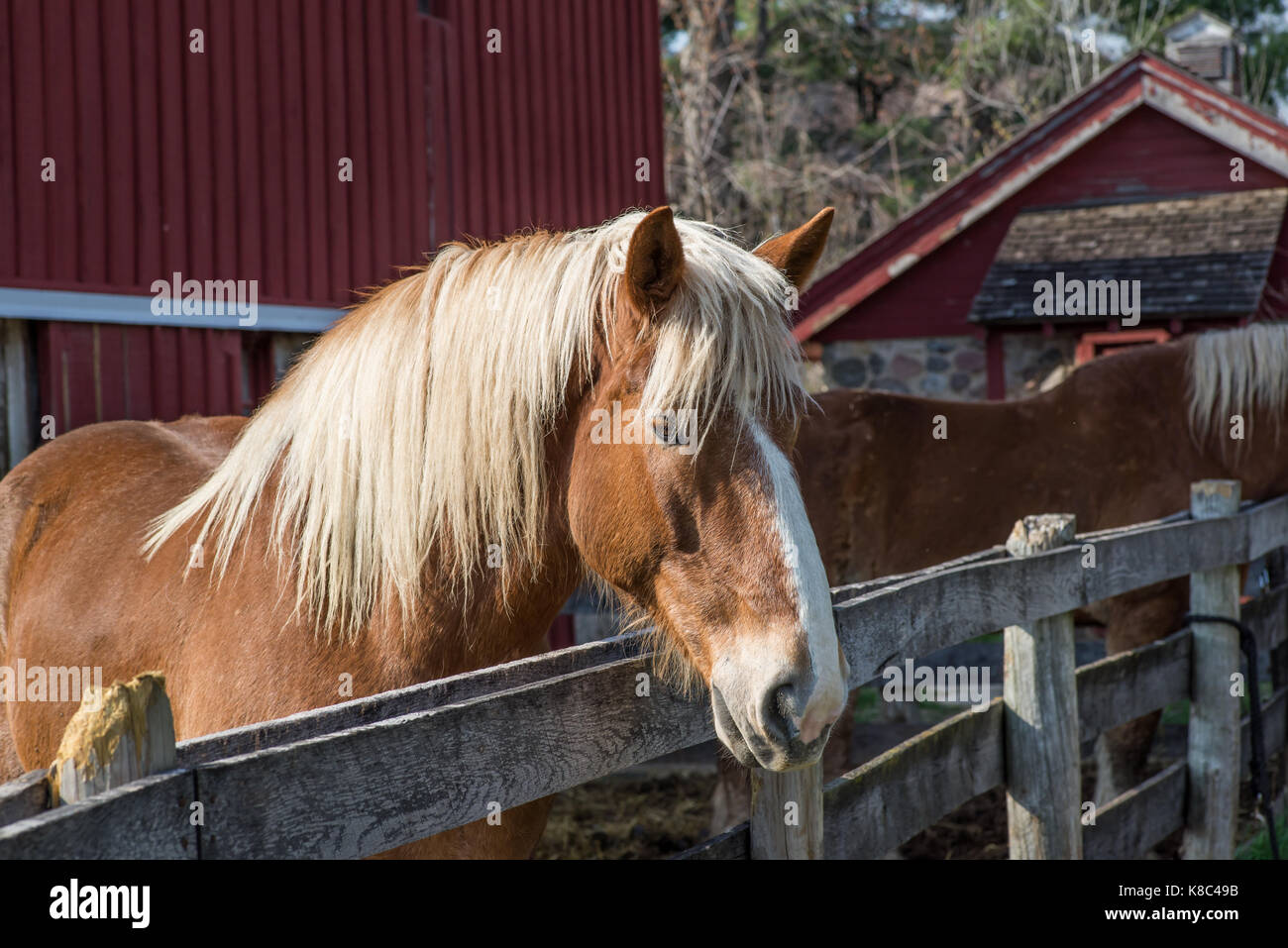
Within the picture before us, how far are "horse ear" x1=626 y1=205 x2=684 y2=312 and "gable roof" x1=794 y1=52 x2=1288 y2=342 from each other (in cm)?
919

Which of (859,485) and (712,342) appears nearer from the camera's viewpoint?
(712,342)

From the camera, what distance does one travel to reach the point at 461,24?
6770 millimetres

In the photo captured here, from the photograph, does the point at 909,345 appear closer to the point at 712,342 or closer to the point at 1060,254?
the point at 1060,254

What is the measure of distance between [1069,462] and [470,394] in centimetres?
412

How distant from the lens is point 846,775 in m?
2.66

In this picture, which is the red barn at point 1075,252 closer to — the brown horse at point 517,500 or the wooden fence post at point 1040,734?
the wooden fence post at point 1040,734

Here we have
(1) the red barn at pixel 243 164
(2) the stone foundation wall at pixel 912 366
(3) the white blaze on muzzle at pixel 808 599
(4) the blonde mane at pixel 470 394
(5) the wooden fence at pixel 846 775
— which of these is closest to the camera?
(5) the wooden fence at pixel 846 775

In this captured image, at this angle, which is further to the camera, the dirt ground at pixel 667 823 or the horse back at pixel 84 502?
the dirt ground at pixel 667 823

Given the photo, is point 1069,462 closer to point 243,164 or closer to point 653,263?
point 653,263

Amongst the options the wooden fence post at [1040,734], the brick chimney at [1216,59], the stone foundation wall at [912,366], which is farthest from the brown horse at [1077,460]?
the brick chimney at [1216,59]

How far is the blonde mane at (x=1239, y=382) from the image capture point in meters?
5.69

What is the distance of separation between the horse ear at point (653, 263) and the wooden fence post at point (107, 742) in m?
1.07
